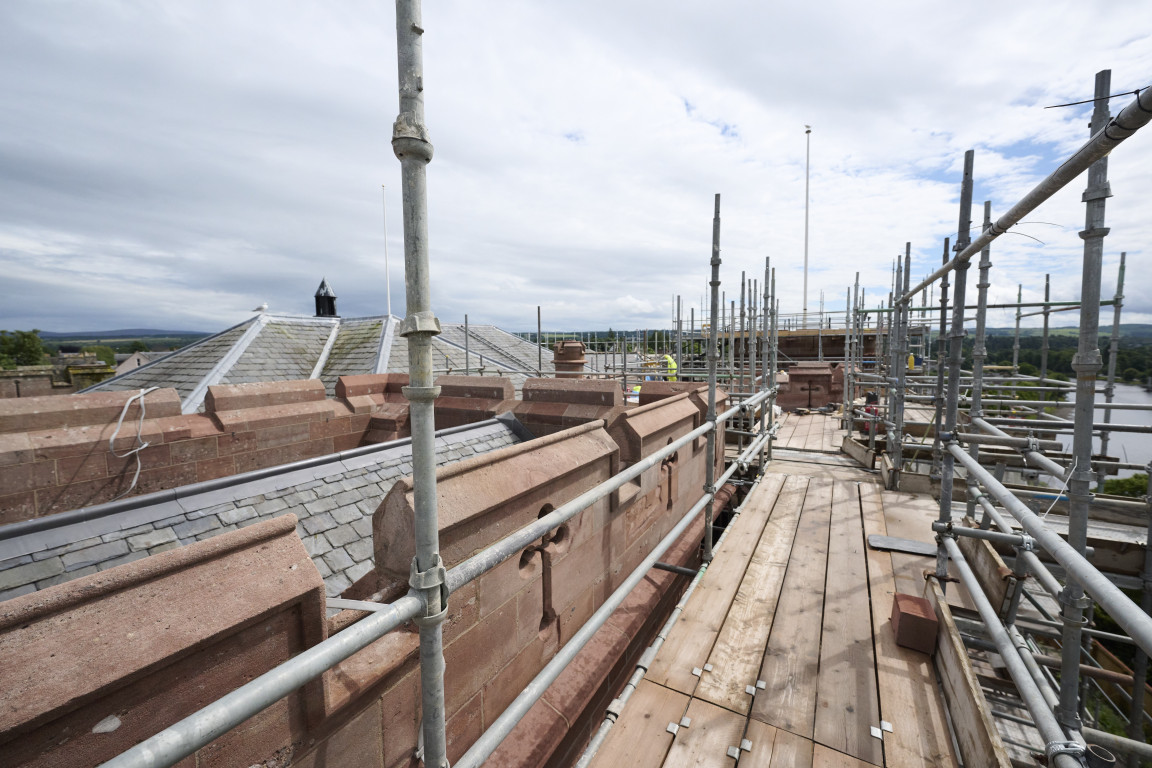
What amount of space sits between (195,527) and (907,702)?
5.08 metres

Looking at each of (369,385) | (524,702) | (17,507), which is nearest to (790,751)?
(524,702)

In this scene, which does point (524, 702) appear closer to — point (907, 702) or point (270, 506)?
point (907, 702)

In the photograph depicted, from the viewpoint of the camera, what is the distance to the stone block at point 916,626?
10.8 ft

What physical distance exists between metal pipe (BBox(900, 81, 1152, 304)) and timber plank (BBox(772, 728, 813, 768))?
119 inches

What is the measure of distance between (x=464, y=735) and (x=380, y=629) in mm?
1839

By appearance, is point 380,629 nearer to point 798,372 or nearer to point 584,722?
point 584,722

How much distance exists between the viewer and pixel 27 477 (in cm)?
449

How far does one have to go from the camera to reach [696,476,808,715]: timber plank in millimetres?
3018

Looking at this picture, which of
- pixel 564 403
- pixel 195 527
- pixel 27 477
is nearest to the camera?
pixel 195 527

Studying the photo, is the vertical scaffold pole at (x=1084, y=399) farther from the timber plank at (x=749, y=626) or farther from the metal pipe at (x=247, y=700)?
the metal pipe at (x=247, y=700)

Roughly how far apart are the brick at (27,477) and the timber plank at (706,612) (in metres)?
5.74

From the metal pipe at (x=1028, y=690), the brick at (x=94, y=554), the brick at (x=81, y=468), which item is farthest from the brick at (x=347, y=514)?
the metal pipe at (x=1028, y=690)

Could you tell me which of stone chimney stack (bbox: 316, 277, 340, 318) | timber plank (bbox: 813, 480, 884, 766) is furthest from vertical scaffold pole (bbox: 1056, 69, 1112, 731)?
stone chimney stack (bbox: 316, 277, 340, 318)

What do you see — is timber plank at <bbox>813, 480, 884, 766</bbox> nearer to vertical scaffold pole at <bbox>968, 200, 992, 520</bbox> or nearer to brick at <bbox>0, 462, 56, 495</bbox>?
vertical scaffold pole at <bbox>968, 200, 992, 520</bbox>
